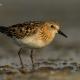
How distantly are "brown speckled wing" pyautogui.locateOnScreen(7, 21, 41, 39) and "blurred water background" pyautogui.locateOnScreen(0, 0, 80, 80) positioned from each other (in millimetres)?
523

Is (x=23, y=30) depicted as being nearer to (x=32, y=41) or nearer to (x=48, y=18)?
(x=32, y=41)

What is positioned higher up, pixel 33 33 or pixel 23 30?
pixel 23 30

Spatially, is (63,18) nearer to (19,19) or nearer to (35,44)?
(19,19)

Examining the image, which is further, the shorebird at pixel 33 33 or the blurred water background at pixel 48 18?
the blurred water background at pixel 48 18

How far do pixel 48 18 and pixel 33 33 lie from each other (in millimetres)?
6822

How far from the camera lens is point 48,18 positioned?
19.8m

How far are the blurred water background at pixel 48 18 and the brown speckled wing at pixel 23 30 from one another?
52 centimetres

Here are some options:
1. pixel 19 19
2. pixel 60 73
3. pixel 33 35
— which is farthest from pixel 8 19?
pixel 60 73

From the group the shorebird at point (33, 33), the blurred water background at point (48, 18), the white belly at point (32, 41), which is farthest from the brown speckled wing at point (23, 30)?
the blurred water background at point (48, 18)

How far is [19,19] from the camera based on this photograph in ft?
64.4

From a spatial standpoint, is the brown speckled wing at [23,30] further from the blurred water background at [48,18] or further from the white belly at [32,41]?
the blurred water background at [48,18]

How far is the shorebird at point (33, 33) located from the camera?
12891mm

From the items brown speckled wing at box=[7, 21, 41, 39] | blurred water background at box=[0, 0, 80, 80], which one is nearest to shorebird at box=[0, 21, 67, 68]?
brown speckled wing at box=[7, 21, 41, 39]

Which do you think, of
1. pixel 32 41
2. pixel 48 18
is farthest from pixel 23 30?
pixel 48 18
